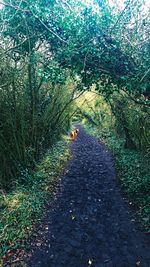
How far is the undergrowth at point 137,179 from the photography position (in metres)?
5.20

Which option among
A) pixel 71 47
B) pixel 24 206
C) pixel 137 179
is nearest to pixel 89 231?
pixel 24 206

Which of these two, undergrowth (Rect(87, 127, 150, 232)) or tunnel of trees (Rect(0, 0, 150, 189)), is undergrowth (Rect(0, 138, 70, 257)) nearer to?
tunnel of trees (Rect(0, 0, 150, 189))

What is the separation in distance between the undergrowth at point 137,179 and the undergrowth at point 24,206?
5.36 feet

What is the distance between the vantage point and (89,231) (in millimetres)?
4684

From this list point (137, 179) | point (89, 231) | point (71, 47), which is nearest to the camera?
point (89, 231)

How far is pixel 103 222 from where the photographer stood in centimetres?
497

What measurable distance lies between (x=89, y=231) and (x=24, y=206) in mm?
1194

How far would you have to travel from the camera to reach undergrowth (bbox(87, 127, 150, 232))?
5.20m

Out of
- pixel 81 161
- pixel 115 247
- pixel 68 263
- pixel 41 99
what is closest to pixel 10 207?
pixel 68 263

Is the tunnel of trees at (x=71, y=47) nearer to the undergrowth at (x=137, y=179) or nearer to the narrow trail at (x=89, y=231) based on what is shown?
the narrow trail at (x=89, y=231)

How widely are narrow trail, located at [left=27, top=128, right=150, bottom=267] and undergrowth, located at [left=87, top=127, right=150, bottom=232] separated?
0.67 feet

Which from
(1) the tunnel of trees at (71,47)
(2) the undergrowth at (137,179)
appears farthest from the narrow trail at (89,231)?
(1) the tunnel of trees at (71,47)

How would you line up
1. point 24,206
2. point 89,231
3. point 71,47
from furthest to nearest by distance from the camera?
1. point 24,206
2. point 71,47
3. point 89,231

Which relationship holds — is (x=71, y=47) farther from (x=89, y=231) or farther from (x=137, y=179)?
(x=137, y=179)
